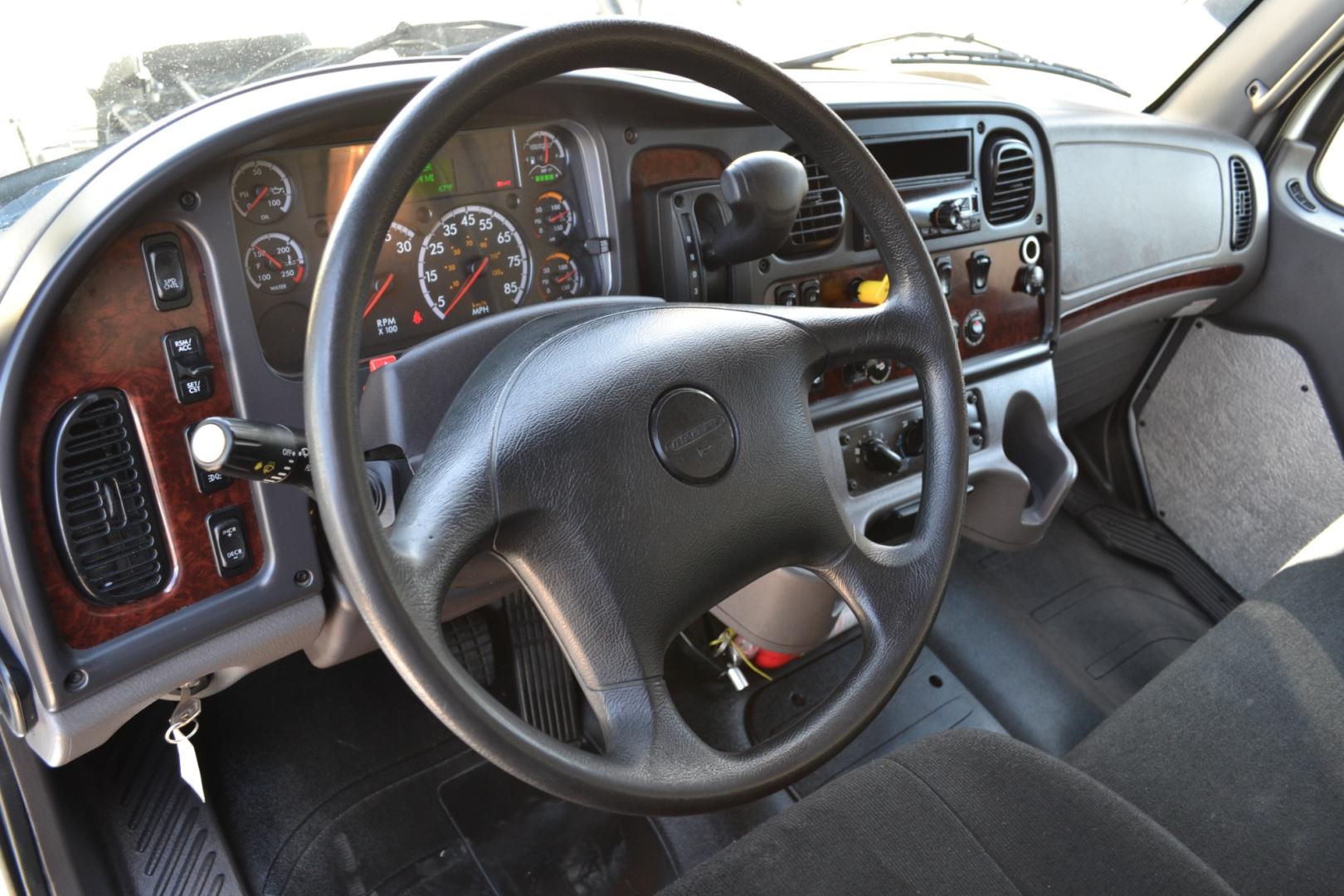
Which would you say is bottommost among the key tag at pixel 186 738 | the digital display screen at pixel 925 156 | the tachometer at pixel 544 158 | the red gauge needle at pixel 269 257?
the key tag at pixel 186 738

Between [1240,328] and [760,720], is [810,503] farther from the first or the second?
[1240,328]

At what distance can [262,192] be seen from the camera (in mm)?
1027

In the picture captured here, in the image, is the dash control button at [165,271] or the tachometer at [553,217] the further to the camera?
the tachometer at [553,217]

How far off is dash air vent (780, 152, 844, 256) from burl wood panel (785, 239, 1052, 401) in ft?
0.28

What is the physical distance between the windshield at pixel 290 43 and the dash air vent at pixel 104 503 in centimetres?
33

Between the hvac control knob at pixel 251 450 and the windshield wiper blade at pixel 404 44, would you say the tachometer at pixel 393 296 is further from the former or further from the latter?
the hvac control knob at pixel 251 450

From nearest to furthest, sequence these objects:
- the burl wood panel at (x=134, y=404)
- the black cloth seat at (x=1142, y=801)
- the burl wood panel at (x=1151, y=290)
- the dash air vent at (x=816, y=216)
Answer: the burl wood panel at (x=134, y=404) < the black cloth seat at (x=1142, y=801) < the dash air vent at (x=816, y=216) < the burl wood panel at (x=1151, y=290)

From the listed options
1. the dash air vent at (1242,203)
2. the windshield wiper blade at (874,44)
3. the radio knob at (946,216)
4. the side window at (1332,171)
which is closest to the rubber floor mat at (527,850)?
the radio knob at (946,216)

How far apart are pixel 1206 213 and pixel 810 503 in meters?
1.63

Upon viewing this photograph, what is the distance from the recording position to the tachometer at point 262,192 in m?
1.01

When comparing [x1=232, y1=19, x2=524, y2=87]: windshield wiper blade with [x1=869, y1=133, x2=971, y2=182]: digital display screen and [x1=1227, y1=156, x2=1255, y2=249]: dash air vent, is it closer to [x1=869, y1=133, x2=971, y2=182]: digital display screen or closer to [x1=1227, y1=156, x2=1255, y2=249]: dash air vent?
[x1=869, y1=133, x2=971, y2=182]: digital display screen

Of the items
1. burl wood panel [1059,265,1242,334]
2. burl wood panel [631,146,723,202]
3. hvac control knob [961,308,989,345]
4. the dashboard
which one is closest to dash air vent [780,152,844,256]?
the dashboard

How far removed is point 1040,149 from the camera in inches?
67.2

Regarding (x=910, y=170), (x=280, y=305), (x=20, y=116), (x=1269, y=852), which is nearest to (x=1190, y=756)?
(x=1269, y=852)
